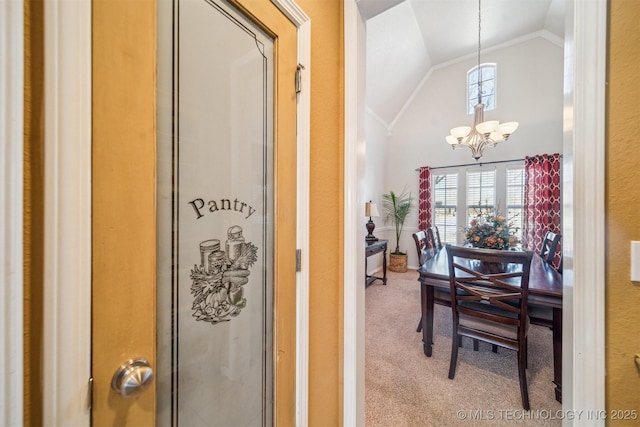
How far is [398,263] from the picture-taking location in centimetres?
476

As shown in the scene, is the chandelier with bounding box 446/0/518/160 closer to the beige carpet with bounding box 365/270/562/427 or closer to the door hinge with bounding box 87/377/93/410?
the beige carpet with bounding box 365/270/562/427

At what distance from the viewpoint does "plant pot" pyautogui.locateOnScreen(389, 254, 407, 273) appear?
4.74m

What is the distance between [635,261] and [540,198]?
13.4 feet

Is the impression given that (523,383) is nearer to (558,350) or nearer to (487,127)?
(558,350)

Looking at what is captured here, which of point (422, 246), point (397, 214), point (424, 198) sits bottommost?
point (422, 246)

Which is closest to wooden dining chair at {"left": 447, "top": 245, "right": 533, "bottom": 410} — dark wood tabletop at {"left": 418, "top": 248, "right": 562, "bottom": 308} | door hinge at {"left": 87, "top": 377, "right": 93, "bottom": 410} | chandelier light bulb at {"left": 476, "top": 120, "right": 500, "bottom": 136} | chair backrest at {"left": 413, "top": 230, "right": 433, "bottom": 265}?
dark wood tabletop at {"left": 418, "top": 248, "right": 562, "bottom": 308}

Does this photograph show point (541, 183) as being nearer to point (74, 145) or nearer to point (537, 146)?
point (537, 146)

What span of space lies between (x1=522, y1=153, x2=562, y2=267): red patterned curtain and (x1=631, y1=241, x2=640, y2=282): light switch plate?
13.1 feet

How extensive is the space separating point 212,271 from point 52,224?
38 centimetres

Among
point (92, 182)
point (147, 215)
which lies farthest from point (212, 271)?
point (92, 182)

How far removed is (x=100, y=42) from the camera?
1.54 feet

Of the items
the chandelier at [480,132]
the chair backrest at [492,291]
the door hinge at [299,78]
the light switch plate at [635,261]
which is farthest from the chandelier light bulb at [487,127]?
the door hinge at [299,78]

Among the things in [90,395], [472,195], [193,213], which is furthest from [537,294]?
[472,195]
